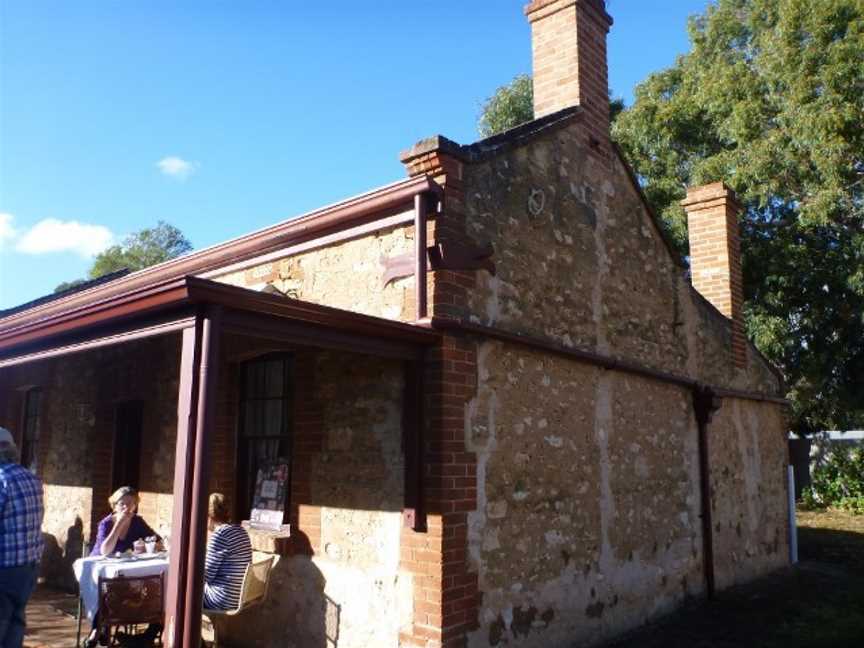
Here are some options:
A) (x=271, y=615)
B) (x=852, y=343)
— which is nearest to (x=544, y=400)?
(x=271, y=615)

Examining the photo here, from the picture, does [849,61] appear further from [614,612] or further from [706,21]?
[614,612]

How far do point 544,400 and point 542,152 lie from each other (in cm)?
229

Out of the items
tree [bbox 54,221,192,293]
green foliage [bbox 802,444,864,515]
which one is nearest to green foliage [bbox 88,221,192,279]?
tree [bbox 54,221,192,293]

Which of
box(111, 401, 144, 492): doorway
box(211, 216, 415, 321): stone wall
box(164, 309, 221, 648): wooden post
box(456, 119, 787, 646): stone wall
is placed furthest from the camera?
box(111, 401, 144, 492): doorway

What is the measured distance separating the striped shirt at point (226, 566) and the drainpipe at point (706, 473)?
221 inches

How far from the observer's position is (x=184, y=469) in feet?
13.4

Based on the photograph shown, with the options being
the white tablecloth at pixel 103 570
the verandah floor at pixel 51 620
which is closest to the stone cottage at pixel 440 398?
the verandah floor at pixel 51 620

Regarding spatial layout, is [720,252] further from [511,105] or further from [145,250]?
[145,250]

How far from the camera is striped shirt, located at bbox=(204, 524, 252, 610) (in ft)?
18.7

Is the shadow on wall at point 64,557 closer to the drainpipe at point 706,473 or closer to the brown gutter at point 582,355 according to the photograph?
the brown gutter at point 582,355

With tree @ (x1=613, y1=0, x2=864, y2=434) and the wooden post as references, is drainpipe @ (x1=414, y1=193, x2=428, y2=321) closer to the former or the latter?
the wooden post

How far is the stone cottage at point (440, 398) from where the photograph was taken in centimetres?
505

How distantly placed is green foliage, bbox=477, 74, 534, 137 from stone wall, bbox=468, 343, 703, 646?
13674 mm

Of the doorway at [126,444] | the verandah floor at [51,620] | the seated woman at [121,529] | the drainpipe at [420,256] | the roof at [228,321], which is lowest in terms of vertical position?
the verandah floor at [51,620]
